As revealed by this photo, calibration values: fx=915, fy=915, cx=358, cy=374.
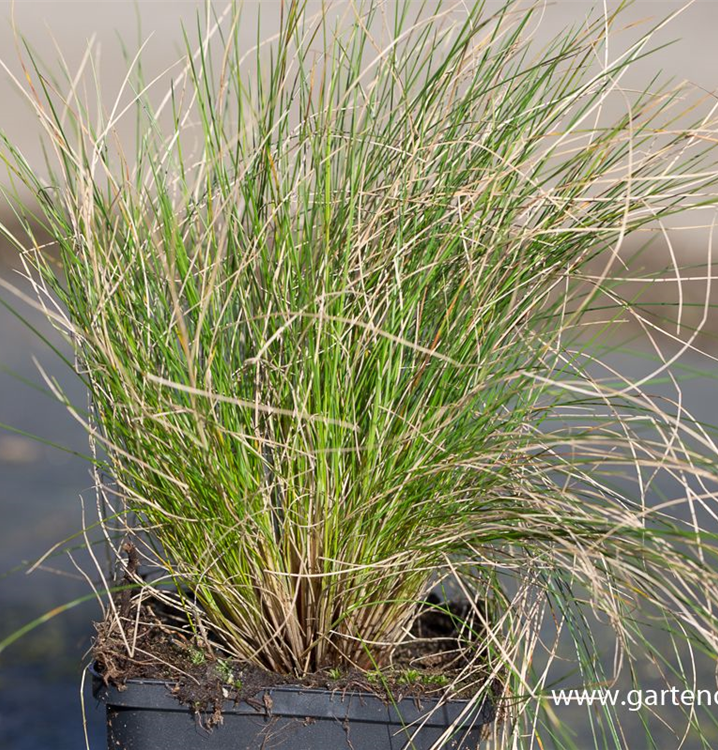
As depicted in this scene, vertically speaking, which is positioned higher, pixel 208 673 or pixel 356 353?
pixel 356 353

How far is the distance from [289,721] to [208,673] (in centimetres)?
8

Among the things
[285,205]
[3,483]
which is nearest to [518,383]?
[285,205]

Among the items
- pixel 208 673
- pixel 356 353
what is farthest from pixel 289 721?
pixel 356 353

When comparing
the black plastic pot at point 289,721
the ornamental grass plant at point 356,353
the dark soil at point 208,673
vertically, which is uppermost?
the ornamental grass plant at point 356,353

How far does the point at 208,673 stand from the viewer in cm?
76

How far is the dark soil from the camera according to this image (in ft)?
2.41

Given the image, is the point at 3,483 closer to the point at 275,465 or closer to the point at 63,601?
the point at 63,601

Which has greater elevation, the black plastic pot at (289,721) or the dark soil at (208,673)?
the dark soil at (208,673)

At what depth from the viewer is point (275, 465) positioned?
0.76 m

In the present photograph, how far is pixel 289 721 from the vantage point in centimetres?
73

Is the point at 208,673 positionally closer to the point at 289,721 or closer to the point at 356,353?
the point at 289,721

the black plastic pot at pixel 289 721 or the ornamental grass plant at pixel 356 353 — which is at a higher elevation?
the ornamental grass plant at pixel 356 353

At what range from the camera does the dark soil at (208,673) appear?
28.9 inches

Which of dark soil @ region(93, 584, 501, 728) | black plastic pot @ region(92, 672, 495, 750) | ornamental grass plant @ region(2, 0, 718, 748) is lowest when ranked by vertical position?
black plastic pot @ region(92, 672, 495, 750)
